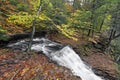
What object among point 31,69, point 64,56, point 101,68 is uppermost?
point 31,69

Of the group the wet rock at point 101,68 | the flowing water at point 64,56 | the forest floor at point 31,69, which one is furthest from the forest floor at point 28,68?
the wet rock at point 101,68

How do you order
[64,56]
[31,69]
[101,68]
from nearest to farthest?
[31,69], [64,56], [101,68]

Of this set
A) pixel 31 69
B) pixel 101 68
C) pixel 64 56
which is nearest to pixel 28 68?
pixel 31 69

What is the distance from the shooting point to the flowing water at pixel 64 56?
13126 millimetres

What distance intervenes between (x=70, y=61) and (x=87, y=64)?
1.95 metres

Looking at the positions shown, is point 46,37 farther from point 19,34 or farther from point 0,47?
point 0,47

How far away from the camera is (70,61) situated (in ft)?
46.4

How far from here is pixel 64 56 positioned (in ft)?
47.0

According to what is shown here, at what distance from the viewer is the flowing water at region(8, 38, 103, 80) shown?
43.1ft

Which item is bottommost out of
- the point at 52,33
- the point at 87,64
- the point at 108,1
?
the point at 87,64

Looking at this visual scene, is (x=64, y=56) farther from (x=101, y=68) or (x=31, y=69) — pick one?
(x=31, y=69)

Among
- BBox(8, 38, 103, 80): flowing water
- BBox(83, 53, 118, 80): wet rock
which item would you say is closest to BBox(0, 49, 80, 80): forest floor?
BBox(8, 38, 103, 80): flowing water

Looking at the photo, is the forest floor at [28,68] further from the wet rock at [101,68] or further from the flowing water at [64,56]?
the wet rock at [101,68]

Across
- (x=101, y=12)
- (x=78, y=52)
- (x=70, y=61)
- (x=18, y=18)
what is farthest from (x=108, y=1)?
(x=18, y=18)
